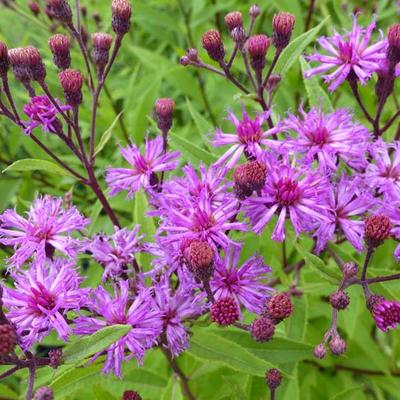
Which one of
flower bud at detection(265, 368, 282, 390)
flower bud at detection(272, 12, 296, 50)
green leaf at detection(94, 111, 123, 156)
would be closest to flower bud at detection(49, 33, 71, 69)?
green leaf at detection(94, 111, 123, 156)

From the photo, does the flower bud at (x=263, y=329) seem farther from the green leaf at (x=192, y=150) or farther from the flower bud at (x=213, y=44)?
the flower bud at (x=213, y=44)

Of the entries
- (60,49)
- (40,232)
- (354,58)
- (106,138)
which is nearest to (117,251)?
(40,232)

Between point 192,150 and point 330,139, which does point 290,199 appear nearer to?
point 330,139

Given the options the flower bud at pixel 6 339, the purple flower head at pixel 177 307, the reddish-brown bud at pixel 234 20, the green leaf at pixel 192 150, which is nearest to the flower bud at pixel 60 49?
the green leaf at pixel 192 150

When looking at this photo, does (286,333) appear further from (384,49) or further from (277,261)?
(384,49)

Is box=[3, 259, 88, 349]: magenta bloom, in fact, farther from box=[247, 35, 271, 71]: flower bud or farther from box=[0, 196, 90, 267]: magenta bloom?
box=[247, 35, 271, 71]: flower bud
